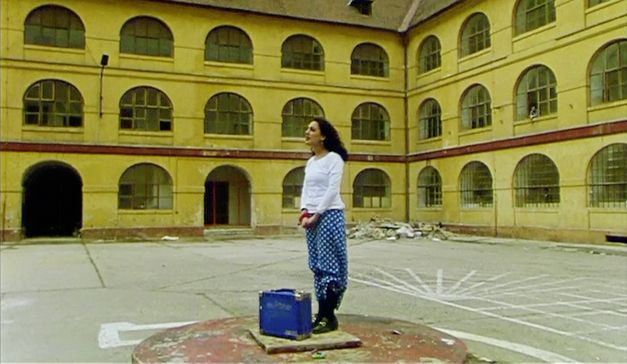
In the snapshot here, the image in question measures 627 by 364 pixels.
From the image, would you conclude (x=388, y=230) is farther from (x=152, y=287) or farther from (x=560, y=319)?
(x=560, y=319)

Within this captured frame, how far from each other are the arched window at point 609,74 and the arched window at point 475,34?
17.7 ft

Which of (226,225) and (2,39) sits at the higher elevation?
(2,39)

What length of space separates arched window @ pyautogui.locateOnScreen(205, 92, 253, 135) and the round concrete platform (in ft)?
65.0

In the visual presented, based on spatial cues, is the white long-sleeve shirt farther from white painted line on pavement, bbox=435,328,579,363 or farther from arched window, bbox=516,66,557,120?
arched window, bbox=516,66,557,120

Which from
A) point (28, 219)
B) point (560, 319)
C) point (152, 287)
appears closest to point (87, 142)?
point (28, 219)

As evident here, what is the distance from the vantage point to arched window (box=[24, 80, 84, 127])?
22422 millimetres

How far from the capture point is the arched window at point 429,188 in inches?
1030

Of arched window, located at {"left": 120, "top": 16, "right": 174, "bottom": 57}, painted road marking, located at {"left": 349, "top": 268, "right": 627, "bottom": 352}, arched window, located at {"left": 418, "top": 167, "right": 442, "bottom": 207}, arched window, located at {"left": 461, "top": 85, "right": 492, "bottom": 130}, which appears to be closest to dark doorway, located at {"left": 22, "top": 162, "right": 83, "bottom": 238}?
arched window, located at {"left": 120, "top": 16, "right": 174, "bottom": 57}

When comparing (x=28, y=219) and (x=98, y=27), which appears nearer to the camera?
(x=98, y=27)

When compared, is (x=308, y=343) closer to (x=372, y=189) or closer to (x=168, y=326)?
(x=168, y=326)

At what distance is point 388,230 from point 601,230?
870cm

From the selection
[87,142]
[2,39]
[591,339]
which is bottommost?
[591,339]

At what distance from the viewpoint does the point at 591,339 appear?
6.10 meters

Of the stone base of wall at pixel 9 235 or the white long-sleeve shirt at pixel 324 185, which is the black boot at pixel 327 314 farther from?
the stone base of wall at pixel 9 235
